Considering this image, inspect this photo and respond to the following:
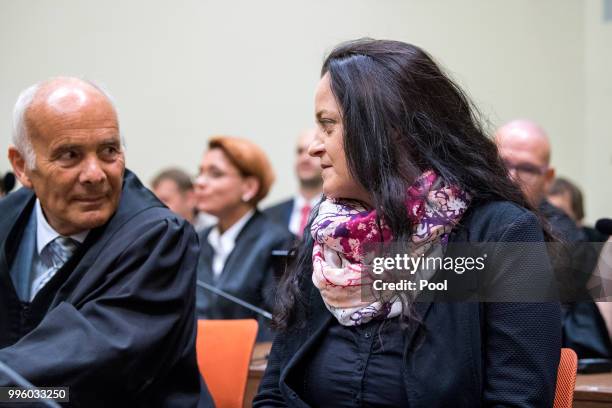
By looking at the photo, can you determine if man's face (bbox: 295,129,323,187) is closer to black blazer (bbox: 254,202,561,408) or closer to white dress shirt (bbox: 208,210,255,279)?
white dress shirt (bbox: 208,210,255,279)

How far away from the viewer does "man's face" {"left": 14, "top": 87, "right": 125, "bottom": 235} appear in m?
2.33

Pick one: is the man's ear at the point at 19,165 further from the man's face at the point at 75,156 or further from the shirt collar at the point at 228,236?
the shirt collar at the point at 228,236

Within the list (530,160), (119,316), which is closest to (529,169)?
(530,160)

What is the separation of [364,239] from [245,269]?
2384mm

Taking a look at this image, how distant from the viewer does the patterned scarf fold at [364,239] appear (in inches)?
73.5

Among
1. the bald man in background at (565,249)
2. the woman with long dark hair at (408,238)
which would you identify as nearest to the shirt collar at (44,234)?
the woman with long dark hair at (408,238)

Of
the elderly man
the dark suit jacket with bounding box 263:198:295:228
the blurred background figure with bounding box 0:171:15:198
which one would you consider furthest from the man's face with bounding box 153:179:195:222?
the elderly man

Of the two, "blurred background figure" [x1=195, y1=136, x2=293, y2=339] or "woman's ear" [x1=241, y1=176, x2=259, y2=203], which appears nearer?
"blurred background figure" [x1=195, y1=136, x2=293, y2=339]

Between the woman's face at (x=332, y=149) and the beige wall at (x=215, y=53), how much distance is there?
4.56m

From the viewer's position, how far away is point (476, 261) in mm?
1857

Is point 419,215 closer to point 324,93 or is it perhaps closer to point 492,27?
point 324,93

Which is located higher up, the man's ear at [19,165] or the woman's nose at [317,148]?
the woman's nose at [317,148]

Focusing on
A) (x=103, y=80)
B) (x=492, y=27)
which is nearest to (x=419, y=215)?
(x=492, y=27)

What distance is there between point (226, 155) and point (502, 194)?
285 cm
